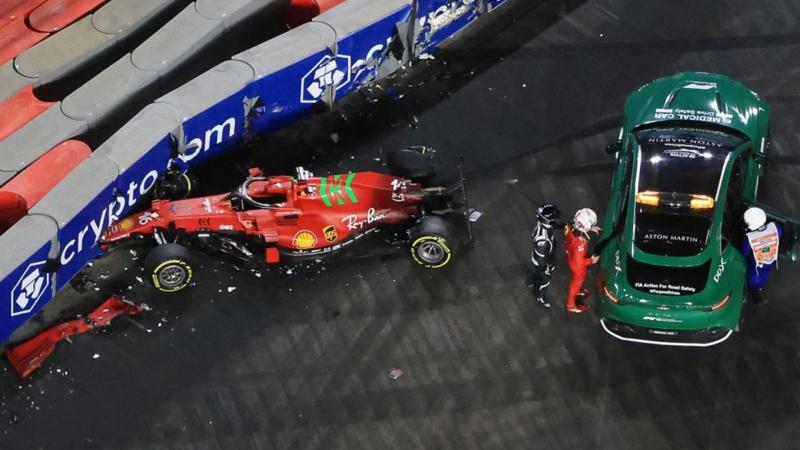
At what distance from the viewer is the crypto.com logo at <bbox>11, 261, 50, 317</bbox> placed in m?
12.7

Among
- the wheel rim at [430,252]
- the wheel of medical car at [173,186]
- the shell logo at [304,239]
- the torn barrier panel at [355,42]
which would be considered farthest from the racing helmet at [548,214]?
the wheel of medical car at [173,186]

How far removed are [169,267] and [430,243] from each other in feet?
9.80

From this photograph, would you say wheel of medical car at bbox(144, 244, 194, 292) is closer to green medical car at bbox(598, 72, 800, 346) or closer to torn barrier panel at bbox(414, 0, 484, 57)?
torn barrier panel at bbox(414, 0, 484, 57)

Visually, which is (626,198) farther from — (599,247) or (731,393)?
(731,393)

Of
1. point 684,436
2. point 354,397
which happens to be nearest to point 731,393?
point 684,436

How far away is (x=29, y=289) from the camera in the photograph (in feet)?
42.3

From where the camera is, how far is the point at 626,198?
13328 millimetres

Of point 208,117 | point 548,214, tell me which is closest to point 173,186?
Answer: point 208,117

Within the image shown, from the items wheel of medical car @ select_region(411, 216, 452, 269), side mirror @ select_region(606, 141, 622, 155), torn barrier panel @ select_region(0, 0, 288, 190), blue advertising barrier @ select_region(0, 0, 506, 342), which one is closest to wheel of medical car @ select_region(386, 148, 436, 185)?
wheel of medical car @ select_region(411, 216, 452, 269)

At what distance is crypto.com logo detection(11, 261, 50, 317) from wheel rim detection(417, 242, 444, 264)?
418 centimetres

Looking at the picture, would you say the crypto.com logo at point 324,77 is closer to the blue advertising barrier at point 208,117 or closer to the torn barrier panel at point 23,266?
the blue advertising barrier at point 208,117

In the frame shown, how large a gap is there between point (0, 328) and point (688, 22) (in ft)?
32.1

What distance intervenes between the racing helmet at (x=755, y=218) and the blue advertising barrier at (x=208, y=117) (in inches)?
197

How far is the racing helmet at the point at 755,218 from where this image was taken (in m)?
12.7
